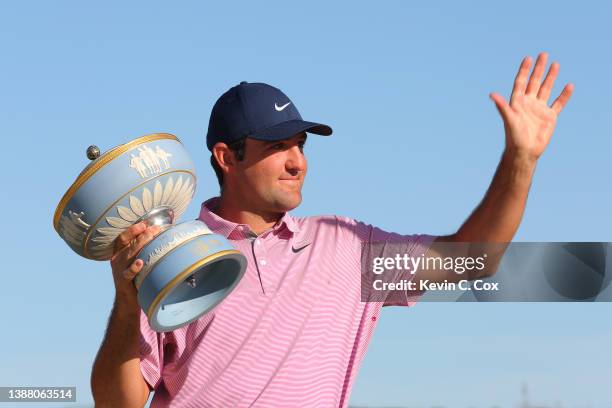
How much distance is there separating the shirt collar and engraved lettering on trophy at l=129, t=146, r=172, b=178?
2.90 feet

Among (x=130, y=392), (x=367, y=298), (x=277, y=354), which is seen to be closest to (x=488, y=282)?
(x=367, y=298)

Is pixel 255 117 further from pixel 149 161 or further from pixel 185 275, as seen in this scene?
pixel 185 275

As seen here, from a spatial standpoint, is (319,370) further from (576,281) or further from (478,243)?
(576,281)

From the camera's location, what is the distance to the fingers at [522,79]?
6805 mm

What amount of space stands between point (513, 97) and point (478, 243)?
0.78m

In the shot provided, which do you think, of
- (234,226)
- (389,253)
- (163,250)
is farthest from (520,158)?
(163,250)

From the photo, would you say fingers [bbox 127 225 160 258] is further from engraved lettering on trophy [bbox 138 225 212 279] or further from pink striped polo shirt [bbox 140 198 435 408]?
pink striped polo shirt [bbox 140 198 435 408]

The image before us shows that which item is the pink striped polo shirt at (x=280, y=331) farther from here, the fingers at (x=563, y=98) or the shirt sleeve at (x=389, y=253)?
the fingers at (x=563, y=98)

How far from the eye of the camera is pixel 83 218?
653 centimetres

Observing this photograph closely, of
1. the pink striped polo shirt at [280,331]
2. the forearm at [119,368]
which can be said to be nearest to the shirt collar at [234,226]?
the pink striped polo shirt at [280,331]

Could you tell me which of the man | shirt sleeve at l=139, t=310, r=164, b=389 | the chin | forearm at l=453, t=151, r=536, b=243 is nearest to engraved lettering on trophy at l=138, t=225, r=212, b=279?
the man

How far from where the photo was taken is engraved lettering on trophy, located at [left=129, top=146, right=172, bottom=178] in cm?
650

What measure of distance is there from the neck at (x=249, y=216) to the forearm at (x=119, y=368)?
923 mm

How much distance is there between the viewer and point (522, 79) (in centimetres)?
683
